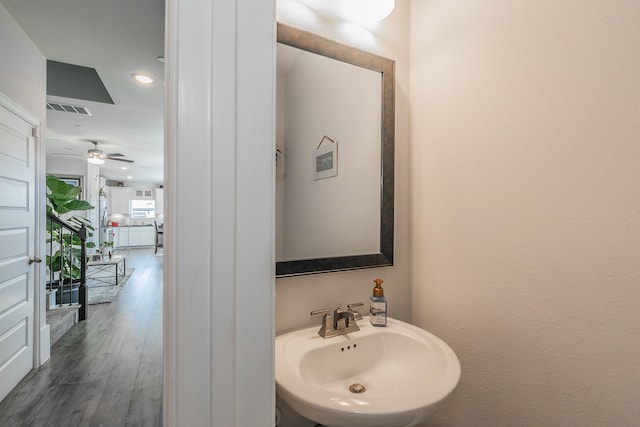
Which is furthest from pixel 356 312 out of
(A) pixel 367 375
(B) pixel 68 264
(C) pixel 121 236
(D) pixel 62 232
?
(C) pixel 121 236

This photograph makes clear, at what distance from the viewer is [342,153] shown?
1.16 m

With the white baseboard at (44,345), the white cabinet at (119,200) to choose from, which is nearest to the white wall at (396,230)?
the white baseboard at (44,345)

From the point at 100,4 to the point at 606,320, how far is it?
2645 mm

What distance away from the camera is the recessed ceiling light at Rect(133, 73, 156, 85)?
256 centimetres

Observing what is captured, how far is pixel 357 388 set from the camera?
0.97 meters

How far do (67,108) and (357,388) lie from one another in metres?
4.21

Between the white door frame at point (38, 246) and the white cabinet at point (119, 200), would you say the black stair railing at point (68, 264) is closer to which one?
the white door frame at point (38, 246)

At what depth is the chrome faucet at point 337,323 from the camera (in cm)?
A: 103

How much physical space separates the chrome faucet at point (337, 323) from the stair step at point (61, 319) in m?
3.11

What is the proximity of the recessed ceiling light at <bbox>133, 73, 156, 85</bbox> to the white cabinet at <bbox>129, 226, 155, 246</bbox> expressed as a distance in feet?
28.0

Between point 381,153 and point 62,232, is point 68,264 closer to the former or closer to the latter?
point 62,232

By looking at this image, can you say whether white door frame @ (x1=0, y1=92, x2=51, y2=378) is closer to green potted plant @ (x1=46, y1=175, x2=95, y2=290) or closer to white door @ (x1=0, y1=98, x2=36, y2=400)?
white door @ (x1=0, y1=98, x2=36, y2=400)

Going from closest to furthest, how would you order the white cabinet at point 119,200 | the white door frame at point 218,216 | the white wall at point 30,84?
the white door frame at point 218,216, the white wall at point 30,84, the white cabinet at point 119,200

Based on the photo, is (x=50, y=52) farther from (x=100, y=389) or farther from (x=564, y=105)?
(x=564, y=105)
